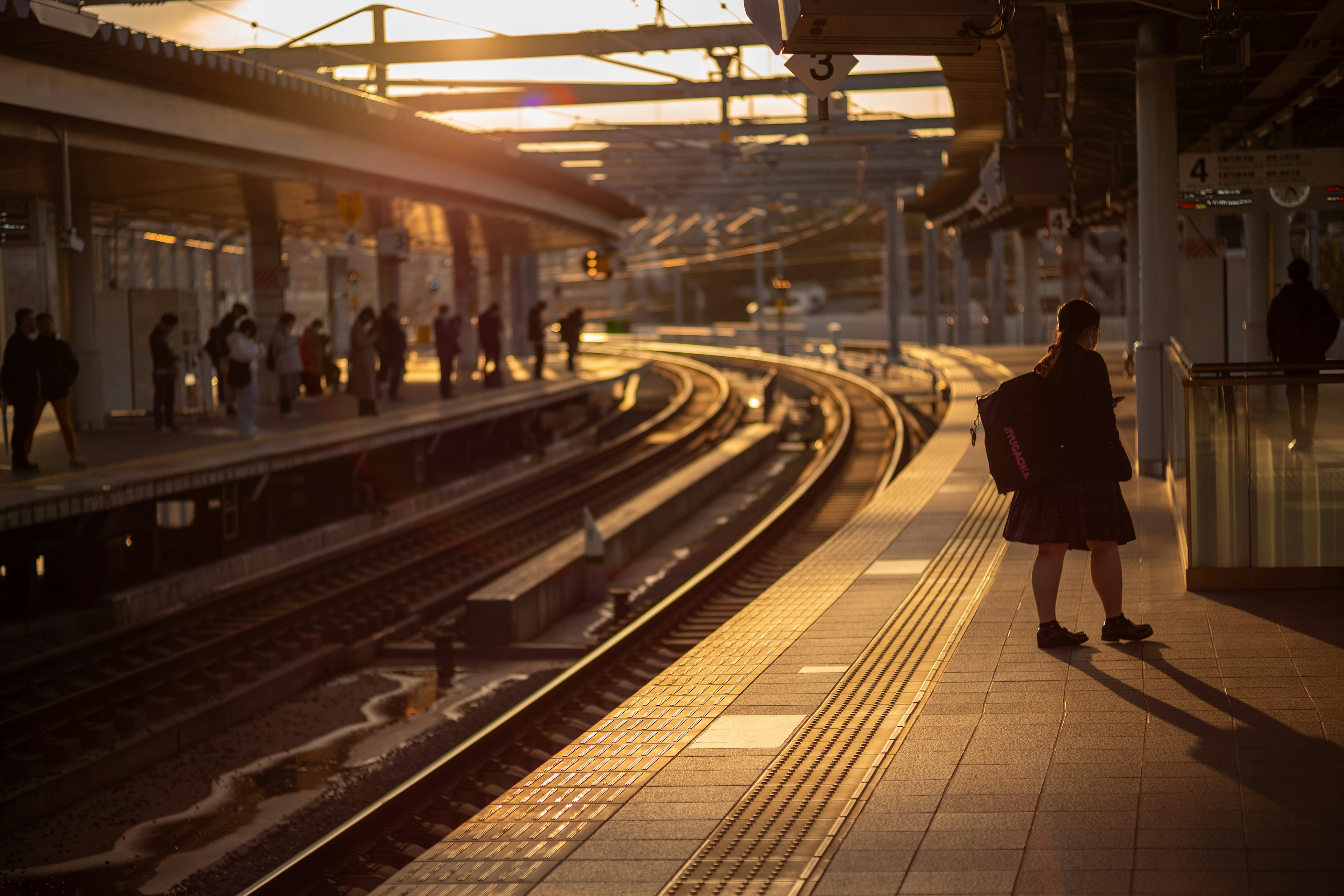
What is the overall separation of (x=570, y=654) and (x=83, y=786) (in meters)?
4.42

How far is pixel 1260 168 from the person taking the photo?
43.8ft

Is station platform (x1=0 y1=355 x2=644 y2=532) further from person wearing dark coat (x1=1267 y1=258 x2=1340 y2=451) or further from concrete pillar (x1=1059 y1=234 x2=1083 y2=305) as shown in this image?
concrete pillar (x1=1059 y1=234 x2=1083 y2=305)

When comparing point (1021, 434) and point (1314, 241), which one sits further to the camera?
point (1314, 241)

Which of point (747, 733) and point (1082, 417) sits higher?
point (1082, 417)

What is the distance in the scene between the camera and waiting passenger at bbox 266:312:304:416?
22203mm

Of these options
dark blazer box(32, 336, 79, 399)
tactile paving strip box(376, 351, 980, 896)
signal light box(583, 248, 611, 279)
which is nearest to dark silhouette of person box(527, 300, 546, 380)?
signal light box(583, 248, 611, 279)

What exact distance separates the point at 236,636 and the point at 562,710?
3.73 metres

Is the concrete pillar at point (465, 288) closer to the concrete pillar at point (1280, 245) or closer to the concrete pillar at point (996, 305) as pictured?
the concrete pillar at point (1280, 245)

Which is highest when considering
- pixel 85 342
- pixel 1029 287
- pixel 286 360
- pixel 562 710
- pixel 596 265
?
pixel 596 265

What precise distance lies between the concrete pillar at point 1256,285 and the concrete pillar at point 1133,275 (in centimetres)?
225

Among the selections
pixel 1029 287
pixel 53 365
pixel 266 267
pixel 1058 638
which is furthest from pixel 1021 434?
pixel 1029 287

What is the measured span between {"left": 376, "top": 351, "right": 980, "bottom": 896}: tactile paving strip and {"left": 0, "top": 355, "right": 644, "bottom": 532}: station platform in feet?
21.4

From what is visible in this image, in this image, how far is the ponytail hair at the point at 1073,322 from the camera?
704cm

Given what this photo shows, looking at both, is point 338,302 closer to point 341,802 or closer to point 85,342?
point 85,342
